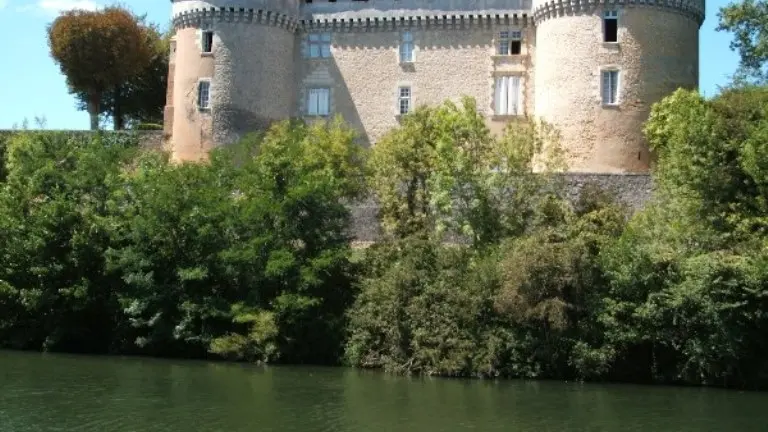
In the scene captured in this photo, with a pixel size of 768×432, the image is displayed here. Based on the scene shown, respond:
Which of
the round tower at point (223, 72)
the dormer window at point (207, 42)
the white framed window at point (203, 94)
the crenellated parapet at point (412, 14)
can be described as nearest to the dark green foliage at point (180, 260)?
the round tower at point (223, 72)

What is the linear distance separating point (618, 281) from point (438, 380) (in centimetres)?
552

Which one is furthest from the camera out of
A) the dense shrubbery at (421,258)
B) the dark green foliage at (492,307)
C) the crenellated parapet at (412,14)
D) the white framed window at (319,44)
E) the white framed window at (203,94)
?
the white framed window at (319,44)

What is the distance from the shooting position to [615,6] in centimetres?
4359

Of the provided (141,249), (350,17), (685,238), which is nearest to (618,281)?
(685,238)

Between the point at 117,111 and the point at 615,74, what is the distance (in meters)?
28.2

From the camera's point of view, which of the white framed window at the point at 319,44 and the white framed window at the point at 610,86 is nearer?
the white framed window at the point at 610,86

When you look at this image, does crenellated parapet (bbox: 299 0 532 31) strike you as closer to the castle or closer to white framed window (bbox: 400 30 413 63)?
the castle

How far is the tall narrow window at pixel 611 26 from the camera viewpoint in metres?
43.7

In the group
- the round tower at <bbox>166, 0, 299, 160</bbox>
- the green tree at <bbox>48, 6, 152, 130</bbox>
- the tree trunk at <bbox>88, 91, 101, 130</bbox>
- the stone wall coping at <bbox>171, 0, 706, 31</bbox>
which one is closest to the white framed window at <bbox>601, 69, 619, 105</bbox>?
the stone wall coping at <bbox>171, 0, 706, 31</bbox>

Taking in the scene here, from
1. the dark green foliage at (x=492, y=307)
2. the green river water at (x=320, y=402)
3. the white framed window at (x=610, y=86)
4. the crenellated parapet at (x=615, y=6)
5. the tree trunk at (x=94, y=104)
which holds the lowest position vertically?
the green river water at (x=320, y=402)

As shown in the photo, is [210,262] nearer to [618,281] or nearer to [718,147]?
[618,281]

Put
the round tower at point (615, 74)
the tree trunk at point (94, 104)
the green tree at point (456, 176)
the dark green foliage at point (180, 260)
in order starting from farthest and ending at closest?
1. the tree trunk at point (94, 104)
2. the round tower at point (615, 74)
3. the green tree at point (456, 176)
4. the dark green foliage at point (180, 260)

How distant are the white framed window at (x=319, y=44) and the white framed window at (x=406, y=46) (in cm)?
310

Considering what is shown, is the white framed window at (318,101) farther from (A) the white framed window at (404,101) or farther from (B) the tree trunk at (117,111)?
(B) the tree trunk at (117,111)
